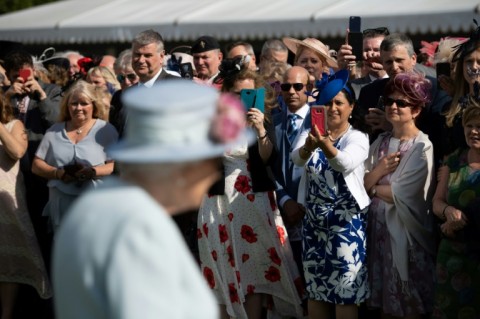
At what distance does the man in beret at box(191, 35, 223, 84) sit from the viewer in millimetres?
8844

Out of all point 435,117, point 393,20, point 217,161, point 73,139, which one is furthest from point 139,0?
point 217,161

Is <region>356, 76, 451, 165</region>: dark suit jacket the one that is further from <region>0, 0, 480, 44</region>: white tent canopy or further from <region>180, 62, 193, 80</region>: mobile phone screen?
<region>0, 0, 480, 44</region>: white tent canopy

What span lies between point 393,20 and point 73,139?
6.44 meters

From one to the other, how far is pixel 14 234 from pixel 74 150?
0.95 metres

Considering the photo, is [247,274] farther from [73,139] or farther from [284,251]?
[73,139]

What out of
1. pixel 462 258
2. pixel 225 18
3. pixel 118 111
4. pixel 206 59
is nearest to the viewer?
pixel 462 258

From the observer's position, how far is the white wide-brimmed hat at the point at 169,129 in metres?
2.73

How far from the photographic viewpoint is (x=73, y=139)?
26.7 feet

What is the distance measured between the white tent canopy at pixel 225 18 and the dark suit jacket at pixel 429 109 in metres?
5.98

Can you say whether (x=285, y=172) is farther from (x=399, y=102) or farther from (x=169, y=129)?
(x=169, y=129)

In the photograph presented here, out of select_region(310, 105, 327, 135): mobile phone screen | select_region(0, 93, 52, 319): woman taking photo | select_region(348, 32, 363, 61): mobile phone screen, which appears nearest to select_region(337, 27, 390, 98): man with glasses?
select_region(348, 32, 363, 61): mobile phone screen

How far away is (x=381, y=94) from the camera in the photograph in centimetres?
736

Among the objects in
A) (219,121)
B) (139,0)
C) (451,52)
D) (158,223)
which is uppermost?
(219,121)

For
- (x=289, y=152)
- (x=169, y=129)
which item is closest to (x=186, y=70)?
(x=289, y=152)
